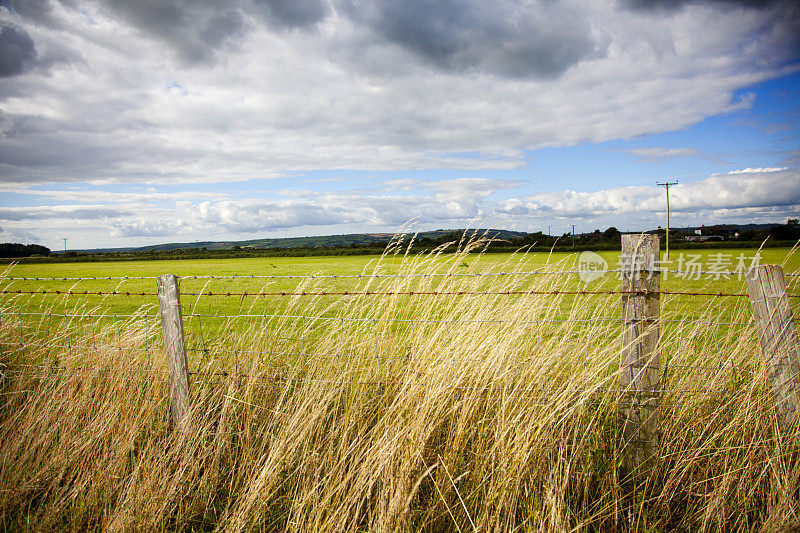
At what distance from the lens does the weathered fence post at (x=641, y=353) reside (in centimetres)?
302

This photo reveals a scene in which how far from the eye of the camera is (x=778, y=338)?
320cm

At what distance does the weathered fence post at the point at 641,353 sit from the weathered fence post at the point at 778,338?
98 cm

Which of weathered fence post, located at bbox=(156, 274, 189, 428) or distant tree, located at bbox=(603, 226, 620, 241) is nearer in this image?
weathered fence post, located at bbox=(156, 274, 189, 428)

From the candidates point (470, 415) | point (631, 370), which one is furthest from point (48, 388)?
point (631, 370)

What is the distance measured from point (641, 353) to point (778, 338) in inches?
46.4

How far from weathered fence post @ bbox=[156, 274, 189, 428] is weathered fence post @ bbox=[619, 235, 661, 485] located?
149 inches

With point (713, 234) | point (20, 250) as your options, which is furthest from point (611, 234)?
point (20, 250)

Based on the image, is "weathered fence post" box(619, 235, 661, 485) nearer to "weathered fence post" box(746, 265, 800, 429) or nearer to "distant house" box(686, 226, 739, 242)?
"weathered fence post" box(746, 265, 800, 429)

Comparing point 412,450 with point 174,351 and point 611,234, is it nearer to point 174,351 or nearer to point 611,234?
point 174,351

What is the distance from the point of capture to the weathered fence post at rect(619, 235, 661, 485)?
3.02 m

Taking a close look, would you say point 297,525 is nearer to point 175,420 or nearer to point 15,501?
point 175,420

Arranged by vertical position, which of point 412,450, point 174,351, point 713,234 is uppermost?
point 713,234

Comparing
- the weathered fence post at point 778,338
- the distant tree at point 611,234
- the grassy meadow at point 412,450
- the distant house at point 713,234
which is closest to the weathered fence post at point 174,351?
the grassy meadow at point 412,450

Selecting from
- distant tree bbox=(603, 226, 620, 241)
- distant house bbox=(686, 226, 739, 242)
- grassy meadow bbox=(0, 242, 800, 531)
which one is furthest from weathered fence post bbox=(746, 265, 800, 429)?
distant house bbox=(686, 226, 739, 242)
